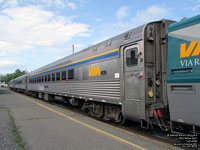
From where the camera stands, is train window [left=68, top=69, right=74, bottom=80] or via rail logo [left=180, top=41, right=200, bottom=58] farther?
train window [left=68, top=69, right=74, bottom=80]

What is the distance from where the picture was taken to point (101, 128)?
6.02 metres

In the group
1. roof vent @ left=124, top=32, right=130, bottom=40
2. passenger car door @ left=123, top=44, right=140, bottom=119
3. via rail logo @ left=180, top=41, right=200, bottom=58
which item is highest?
roof vent @ left=124, top=32, right=130, bottom=40

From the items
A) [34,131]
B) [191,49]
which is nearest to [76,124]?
[34,131]

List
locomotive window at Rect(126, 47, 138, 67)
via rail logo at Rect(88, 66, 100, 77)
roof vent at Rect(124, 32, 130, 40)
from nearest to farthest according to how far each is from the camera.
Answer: locomotive window at Rect(126, 47, 138, 67), roof vent at Rect(124, 32, 130, 40), via rail logo at Rect(88, 66, 100, 77)

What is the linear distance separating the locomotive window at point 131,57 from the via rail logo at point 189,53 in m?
1.51

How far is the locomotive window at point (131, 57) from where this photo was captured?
5284 mm

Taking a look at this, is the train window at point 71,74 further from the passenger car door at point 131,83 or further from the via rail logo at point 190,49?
the via rail logo at point 190,49

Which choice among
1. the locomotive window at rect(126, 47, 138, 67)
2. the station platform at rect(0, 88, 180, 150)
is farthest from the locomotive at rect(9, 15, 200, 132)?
the station platform at rect(0, 88, 180, 150)

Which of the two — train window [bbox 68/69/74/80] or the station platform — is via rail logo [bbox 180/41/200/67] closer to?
Answer: the station platform

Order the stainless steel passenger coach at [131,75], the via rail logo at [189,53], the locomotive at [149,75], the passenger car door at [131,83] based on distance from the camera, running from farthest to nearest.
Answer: the passenger car door at [131,83]
the stainless steel passenger coach at [131,75]
the locomotive at [149,75]
the via rail logo at [189,53]

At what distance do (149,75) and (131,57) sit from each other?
0.84 meters

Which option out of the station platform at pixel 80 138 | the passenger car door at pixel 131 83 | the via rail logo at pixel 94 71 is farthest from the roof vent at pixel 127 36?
the station platform at pixel 80 138

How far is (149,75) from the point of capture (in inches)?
196

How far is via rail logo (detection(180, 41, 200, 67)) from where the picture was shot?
3.67m
